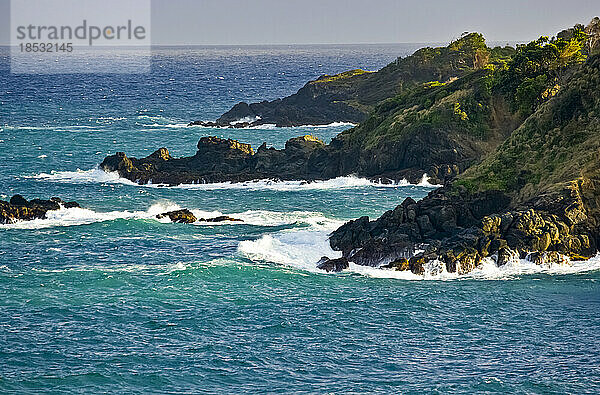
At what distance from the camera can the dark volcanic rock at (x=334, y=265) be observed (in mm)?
55450

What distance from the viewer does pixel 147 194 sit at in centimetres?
8369

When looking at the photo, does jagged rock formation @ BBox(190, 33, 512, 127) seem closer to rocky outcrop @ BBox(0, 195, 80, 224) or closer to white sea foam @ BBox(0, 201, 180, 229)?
white sea foam @ BBox(0, 201, 180, 229)

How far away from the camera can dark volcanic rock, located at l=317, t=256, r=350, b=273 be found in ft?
182

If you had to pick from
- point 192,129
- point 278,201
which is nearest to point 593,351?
point 278,201

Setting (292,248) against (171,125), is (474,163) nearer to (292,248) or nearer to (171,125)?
(292,248)

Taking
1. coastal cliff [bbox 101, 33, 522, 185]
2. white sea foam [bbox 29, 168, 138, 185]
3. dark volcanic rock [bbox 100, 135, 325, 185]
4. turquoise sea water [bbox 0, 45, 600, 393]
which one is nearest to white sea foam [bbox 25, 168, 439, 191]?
white sea foam [bbox 29, 168, 138, 185]

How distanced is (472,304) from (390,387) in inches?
472

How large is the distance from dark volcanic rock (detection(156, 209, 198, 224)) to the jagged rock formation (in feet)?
220

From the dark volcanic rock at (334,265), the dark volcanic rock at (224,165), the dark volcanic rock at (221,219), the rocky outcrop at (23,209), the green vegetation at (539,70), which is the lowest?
the dark volcanic rock at (334,265)

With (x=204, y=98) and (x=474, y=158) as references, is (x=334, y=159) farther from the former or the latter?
(x=204, y=98)

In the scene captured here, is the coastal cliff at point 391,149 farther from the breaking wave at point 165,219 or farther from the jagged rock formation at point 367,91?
the jagged rock formation at point 367,91

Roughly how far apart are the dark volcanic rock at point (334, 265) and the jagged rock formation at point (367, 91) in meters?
83.6

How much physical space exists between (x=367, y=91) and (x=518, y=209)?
9290cm

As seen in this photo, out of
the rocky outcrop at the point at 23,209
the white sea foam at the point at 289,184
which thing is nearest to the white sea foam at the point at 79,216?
the rocky outcrop at the point at 23,209
